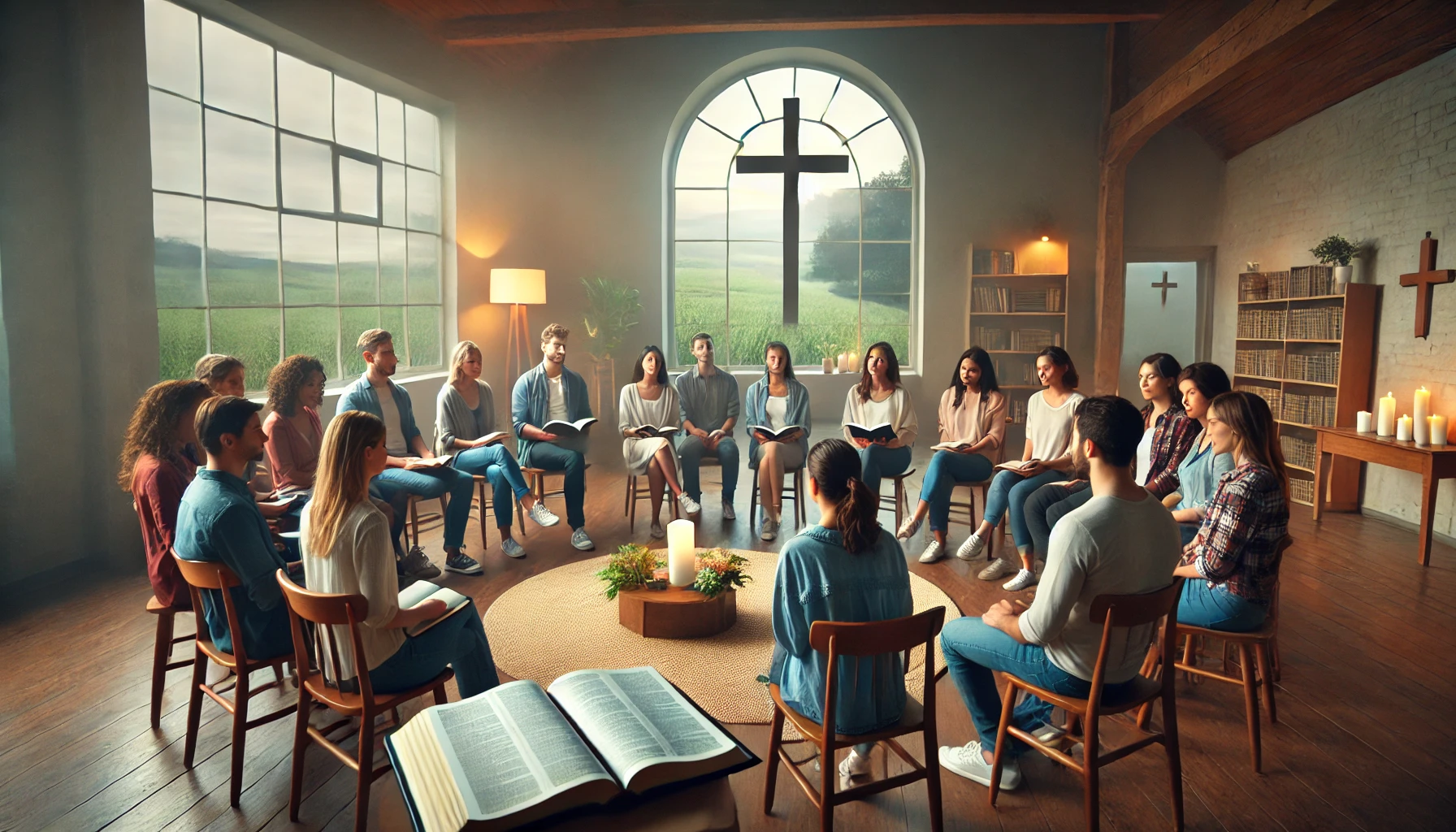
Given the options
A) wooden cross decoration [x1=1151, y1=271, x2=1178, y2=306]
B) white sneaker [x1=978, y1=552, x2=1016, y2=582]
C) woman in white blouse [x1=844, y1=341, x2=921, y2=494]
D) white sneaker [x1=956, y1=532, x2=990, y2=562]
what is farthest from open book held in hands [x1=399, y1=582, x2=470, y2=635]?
wooden cross decoration [x1=1151, y1=271, x2=1178, y2=306]

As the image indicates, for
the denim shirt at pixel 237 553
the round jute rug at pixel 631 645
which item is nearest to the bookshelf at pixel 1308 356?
the round jute rug at pixel 631 645

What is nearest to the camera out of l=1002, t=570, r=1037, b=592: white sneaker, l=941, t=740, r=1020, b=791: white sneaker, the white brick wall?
l=941, t=740, r=1020, b=791: white sneaker

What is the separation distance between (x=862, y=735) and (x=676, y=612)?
1.61m

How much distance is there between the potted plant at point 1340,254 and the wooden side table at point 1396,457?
1.09m

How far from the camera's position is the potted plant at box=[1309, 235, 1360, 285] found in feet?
20.3

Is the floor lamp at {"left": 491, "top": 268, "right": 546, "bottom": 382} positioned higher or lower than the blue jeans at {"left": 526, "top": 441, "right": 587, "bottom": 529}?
higher

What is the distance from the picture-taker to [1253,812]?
243cm

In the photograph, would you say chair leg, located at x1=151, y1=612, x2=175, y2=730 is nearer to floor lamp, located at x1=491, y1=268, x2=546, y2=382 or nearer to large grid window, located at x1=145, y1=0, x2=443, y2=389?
large grid window, located at x1=145, y1=0, x2=443, y2=389

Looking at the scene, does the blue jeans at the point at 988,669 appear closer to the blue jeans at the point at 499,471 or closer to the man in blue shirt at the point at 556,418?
the man in blue shirt at the point at 556,418

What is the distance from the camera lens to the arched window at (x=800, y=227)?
8664mm

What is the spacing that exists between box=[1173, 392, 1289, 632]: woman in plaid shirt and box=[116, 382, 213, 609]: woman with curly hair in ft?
10.3

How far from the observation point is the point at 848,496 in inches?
90.6

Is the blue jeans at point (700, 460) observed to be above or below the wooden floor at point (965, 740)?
above

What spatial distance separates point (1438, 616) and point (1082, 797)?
9.25 ft
